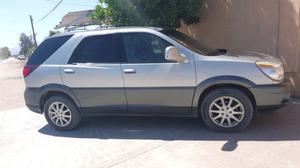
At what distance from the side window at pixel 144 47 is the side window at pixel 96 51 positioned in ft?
0.75

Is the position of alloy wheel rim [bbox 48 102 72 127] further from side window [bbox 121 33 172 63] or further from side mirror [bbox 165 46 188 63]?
side mirror [bbox 165 46 188 63]

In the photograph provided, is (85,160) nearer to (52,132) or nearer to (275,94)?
(52,132)

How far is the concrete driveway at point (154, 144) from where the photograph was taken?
3969mm

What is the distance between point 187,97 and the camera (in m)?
4.81

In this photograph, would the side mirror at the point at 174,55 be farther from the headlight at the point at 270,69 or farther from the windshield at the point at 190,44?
the headlight at the point at 270,69

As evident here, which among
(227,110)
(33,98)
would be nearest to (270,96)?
(227,110)

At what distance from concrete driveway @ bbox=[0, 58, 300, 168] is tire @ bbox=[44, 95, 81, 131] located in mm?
147

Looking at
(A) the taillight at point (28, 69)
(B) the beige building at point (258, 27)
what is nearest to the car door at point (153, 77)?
(A) the taillight at point (28, 69)

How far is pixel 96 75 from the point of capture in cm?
510

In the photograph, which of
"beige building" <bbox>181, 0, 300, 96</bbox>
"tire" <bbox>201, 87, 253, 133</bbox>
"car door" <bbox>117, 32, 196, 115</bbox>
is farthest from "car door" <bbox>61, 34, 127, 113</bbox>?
"beige building" <bbox>181, 0, 300, 96</bbox>

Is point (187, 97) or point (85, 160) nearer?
point (85, 160)

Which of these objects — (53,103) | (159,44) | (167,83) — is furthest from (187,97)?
(53,103)

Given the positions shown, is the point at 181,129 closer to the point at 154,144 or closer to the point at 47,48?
the point at 154,144

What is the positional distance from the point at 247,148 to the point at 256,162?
0.43 metres
